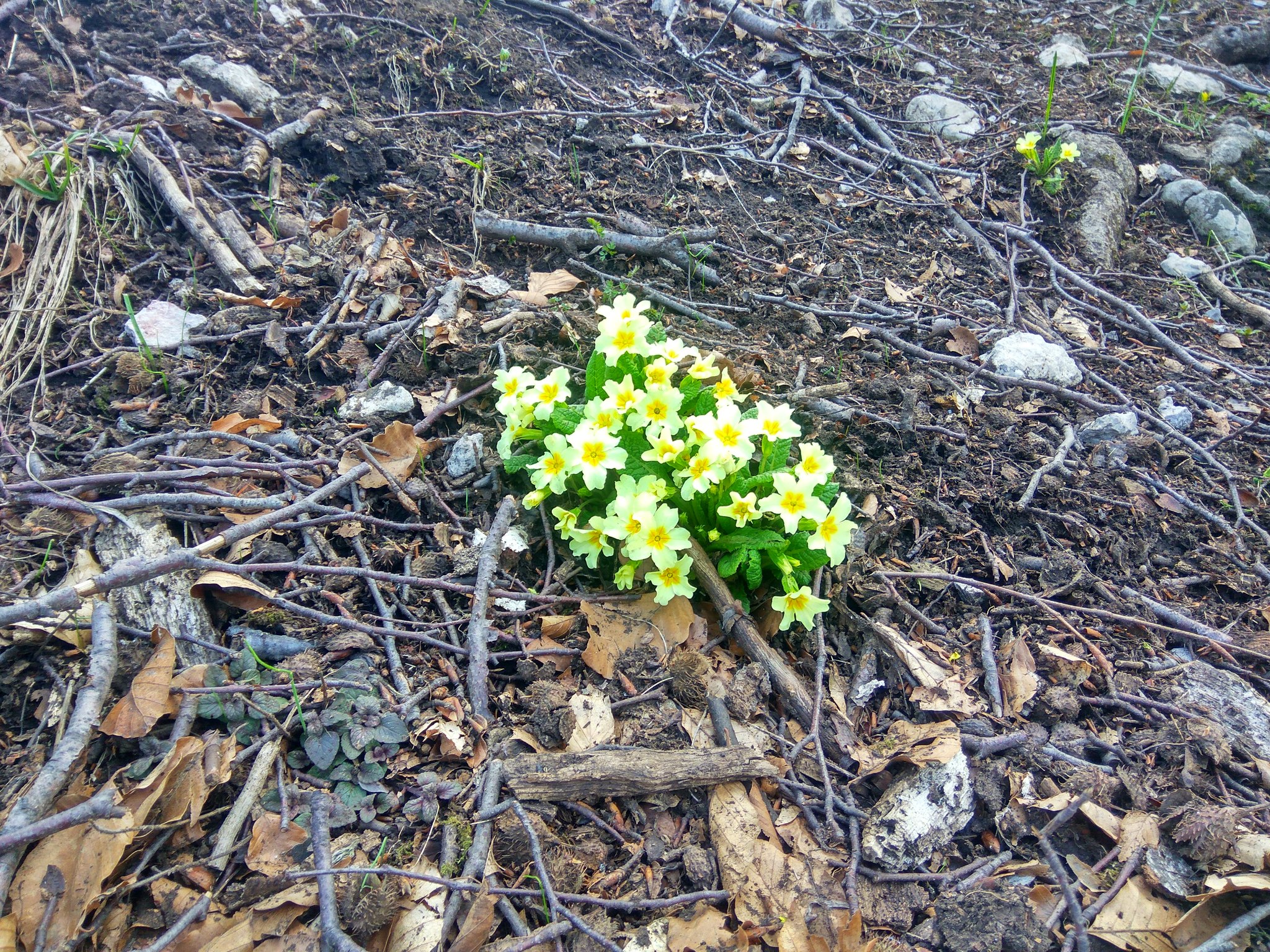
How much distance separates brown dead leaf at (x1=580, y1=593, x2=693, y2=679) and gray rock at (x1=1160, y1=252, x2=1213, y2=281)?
153 inches

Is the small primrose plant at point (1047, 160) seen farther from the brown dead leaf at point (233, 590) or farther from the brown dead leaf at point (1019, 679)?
the brown dead leaf at point (233, 590)

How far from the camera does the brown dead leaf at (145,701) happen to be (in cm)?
193

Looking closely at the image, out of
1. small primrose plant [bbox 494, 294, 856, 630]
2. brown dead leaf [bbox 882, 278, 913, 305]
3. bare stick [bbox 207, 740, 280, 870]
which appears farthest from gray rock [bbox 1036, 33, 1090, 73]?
bare stick [bbox 207, 740, 280, 870]

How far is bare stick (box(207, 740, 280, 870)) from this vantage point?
5.95 ft

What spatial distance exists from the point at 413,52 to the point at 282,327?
98.1 inches

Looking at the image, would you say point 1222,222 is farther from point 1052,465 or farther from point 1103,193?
point 1052,465

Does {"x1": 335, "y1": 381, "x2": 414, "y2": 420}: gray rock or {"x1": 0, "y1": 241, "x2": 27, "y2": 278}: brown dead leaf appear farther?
{"x1": 0, "y1": 241, "x2": 27, "y2": 278}: brown dead leaf

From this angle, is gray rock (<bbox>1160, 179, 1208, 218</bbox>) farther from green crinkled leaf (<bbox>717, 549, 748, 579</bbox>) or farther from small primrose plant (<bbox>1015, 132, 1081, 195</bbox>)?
green crinkled leaf (<bbox>717, 549, 748, 579</bbox>)

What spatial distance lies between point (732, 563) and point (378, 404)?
154 cm

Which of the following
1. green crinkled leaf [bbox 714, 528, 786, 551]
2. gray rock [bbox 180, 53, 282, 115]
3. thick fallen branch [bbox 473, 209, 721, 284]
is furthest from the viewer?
gray rock [bbox 180, 53, 282, 115]

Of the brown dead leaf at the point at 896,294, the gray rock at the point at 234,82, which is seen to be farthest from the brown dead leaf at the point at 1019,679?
the gray rock at the point at 234,82

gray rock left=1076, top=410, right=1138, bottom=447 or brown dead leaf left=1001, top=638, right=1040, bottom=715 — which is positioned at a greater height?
gray rock left=1076, top=410, right=1138, bottom=447

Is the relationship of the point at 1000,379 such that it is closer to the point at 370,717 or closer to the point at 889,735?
the point at 889,735

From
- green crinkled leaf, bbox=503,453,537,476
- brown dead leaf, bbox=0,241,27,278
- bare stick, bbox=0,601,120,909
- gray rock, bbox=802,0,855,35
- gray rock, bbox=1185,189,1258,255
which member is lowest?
bare stick, bbox=0,601,120,909
